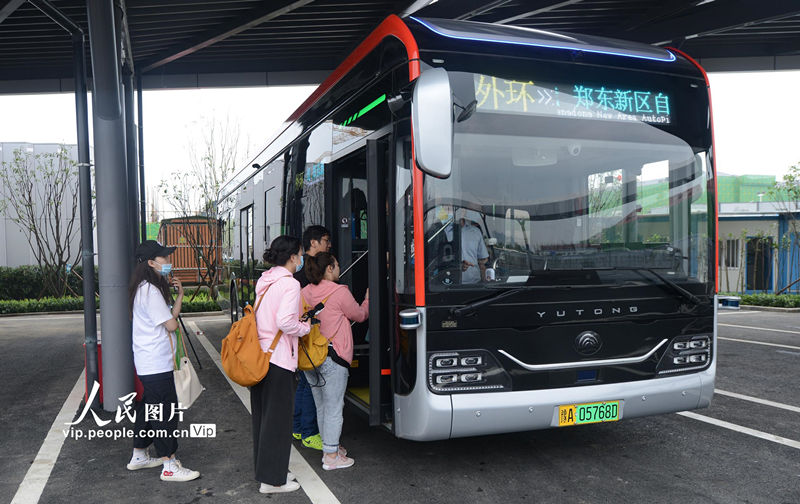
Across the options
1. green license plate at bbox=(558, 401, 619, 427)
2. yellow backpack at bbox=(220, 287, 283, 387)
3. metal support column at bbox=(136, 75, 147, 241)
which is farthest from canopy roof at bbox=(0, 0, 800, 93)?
green license plate at bbox=(558, 401, 619, 427)

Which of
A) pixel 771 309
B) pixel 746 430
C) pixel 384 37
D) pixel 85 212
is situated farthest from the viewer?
pixel 771 309

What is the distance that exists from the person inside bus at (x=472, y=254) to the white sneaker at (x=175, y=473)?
8.04ft

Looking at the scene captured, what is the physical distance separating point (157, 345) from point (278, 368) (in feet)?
3.19

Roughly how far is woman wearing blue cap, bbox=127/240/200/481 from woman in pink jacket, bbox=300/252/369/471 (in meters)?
1.00

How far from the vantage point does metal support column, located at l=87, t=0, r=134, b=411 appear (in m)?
6.71

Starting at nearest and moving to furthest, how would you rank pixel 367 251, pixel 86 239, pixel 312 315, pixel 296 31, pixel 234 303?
pixel 312 315, pixel 367 251, pixel 86 239, pixel 234 303, pixel 296 31

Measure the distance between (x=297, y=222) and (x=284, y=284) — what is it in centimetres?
238

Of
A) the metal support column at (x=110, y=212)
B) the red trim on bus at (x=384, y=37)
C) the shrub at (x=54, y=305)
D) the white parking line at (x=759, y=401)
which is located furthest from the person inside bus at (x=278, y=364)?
the shrub at (x=54, y=305)

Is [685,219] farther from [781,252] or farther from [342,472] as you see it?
[781,252]

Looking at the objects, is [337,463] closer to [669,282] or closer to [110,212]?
[669,282]

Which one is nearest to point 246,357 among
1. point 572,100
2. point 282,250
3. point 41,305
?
point 282,250

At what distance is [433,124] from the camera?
374 cm

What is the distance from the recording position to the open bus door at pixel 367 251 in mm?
4441

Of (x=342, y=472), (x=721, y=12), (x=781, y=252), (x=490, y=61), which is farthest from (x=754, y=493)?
(x=781, y=252)
